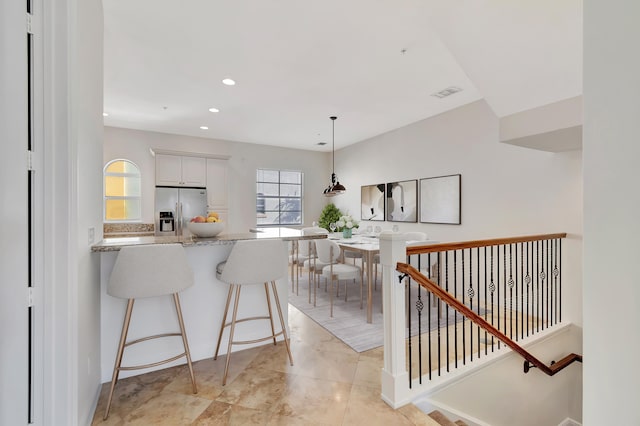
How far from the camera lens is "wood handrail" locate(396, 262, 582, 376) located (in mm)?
1911

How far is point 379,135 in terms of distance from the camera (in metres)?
5.96

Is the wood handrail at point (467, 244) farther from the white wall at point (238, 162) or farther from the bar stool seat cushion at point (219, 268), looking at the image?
the white wall at point (238, 162)

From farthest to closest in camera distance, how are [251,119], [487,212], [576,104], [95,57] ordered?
[251,119]
[487,212]
[576,104]
[95,57]

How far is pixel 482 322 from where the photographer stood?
89.9 inches

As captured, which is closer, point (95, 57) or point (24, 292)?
point (24, 292)

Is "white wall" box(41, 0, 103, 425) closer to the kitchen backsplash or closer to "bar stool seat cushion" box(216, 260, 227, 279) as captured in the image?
"bar stool seat cushion" box(216, 260, 227, 279)

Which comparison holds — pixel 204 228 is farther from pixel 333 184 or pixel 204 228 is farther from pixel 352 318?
pixel 333 184

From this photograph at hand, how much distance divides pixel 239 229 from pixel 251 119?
2.64m

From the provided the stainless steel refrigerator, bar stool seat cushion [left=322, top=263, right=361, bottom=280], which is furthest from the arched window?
bar stool seat cushion [left=322, top=263, right=361, bottom=280]

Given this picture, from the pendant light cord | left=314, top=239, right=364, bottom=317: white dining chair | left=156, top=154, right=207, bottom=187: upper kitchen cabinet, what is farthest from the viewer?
left=156, top=154, right=207, bottom=187: upper kitchen cabinet

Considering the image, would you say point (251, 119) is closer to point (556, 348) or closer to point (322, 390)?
point (322, 390)

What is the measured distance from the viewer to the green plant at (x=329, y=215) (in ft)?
23.0

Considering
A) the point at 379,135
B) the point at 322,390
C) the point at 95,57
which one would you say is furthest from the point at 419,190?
the point at 95,57

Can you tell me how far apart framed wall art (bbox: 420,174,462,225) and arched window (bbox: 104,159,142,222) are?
5218 millimetres
